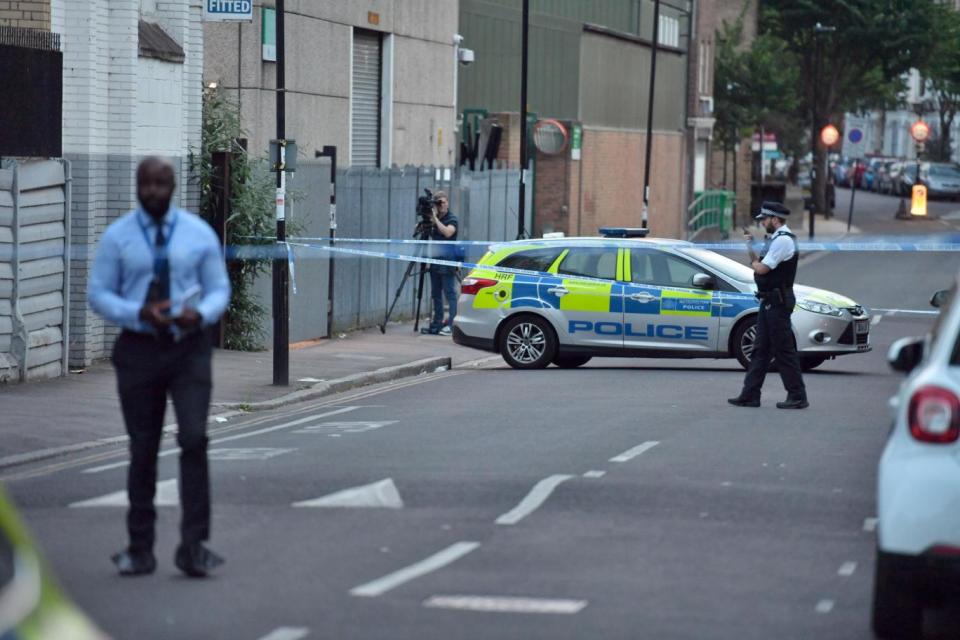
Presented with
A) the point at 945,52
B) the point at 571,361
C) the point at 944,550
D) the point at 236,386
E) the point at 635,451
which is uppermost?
the point at 945,52

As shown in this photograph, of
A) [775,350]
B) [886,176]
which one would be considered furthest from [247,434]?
[886,176]

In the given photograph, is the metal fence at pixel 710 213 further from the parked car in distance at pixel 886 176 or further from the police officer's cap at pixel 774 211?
the police officer's cap at pixel 774 211

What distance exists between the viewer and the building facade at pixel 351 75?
24.2 meters

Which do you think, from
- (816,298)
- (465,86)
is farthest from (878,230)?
(816,298)

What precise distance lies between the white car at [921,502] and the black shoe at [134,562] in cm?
316

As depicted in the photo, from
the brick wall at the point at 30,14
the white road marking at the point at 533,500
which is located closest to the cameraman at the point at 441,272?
the brick wall at the point at 30,14

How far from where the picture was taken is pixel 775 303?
15.6 m

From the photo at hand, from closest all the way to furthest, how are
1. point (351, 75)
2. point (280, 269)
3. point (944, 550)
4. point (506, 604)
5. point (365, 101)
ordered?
point (944, 550) < point (506, 604) < point (280, 269) < point (351, 75) < point (365, 101)

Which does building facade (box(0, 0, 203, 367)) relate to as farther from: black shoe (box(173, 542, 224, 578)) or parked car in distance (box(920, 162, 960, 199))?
parked car in distance (box(920, 162, 960, 199))

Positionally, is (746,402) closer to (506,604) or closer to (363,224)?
(506,604)

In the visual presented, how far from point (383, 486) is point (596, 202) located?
34.3 meters

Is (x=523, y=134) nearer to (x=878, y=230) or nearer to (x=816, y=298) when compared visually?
(x=816, y=298)

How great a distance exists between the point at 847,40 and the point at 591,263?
4870 centimetres

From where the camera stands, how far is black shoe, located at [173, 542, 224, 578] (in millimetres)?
7953
